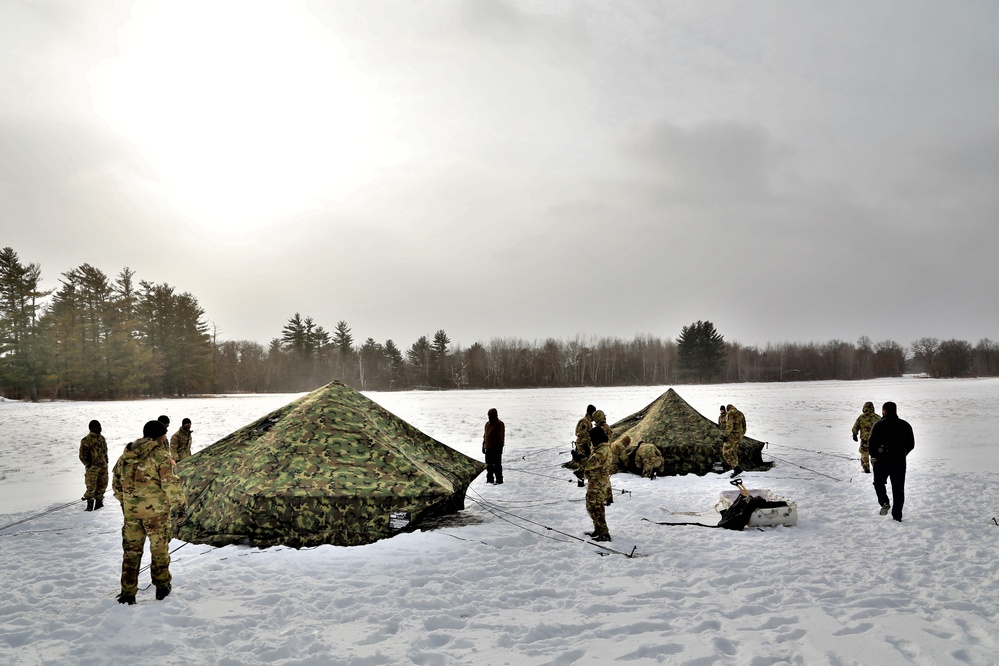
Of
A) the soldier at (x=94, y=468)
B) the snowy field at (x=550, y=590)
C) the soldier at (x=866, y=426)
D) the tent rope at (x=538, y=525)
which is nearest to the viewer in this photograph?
the snowy field at (x=550, y=590)

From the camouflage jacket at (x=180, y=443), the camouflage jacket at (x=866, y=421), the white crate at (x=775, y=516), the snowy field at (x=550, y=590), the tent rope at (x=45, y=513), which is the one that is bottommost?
the tent rope at (x=45, y=513)

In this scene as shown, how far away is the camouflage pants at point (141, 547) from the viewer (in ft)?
19.4

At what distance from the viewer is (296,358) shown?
77250 mm

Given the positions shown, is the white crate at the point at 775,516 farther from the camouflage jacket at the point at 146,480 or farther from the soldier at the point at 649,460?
the camouflage jacket at the point at 146,480

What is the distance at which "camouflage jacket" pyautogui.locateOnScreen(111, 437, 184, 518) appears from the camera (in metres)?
5.92

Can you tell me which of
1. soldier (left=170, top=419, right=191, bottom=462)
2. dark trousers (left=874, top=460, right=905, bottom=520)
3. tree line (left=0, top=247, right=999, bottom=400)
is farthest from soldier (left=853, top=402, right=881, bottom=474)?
tree line (left=0, top=247, right=999, bottom=400)

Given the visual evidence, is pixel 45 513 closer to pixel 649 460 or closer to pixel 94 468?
pixel 94 468

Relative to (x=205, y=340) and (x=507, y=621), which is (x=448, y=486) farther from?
(x=205, y=340)

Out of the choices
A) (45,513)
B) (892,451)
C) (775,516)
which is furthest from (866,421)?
(45,513)

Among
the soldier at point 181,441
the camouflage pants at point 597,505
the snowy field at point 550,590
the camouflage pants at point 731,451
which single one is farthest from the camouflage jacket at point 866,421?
the soldier at point 181,441

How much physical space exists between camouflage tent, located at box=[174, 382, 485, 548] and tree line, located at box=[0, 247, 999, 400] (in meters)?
42.5

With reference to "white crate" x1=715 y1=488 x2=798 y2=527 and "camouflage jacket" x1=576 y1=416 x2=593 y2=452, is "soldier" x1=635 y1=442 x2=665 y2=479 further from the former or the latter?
"white crate" x1=715 y1=488 x2=798 y2=527

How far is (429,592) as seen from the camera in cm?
638

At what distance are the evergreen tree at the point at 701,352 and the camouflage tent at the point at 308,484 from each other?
234 ft
